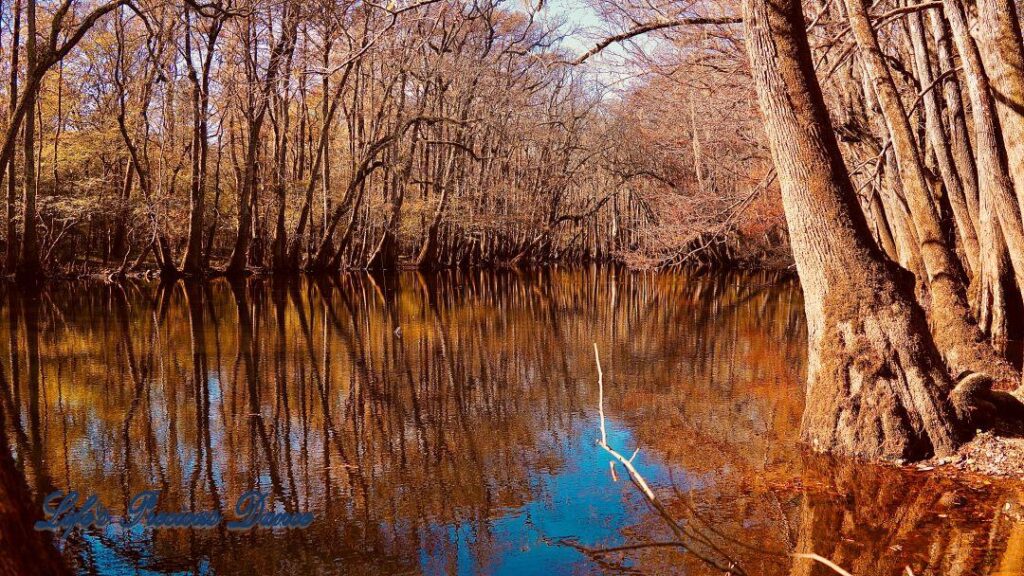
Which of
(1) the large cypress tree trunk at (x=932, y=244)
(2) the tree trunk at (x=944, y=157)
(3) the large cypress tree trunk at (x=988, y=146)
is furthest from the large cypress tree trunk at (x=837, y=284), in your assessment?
(2) the tree trunk at (x=944, y=157)

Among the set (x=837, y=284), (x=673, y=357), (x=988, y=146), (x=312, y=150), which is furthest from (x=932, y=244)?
(x=312, y=150)

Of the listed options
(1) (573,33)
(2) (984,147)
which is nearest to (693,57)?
(1) (573,33)

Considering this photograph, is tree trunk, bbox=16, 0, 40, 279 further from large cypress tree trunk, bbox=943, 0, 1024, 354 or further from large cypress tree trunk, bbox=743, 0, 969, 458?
large cypress tree trunk, bbox=943, 0, 1024, 354

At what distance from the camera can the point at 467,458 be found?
6.52m

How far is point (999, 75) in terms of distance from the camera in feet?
21.2

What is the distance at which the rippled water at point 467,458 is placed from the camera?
15.1 feet

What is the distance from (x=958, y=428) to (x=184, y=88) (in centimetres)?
3013

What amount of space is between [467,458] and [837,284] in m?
3.24

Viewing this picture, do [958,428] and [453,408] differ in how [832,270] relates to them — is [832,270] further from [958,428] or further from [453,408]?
[453,408]

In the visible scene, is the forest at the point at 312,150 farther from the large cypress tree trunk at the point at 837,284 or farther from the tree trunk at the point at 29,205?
the large cypress tree trunk at the point at 837,284

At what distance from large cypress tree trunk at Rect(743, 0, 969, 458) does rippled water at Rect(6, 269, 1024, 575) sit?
490 millimetres

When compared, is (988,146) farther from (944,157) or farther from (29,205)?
(29,205)

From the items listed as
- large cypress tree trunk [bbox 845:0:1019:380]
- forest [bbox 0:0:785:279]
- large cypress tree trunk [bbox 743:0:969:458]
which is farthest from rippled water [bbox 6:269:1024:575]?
forest [bbox 0:0:785:279]

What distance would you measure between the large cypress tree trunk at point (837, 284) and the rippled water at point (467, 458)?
490 mm
